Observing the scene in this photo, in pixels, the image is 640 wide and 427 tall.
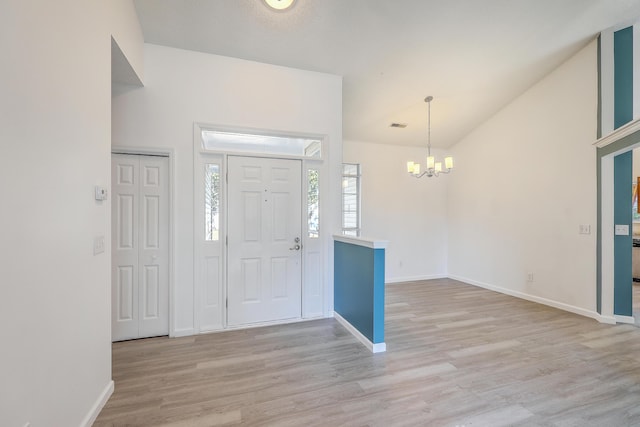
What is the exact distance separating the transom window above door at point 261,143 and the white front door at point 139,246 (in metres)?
0.55

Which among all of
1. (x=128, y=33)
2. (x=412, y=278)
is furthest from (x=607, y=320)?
(x=128, y=33)

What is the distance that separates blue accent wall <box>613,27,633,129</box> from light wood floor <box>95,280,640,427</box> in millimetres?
2566

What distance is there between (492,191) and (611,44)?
2371 millimetres

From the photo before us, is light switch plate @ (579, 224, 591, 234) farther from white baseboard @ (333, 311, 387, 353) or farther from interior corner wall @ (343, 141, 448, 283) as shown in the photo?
white baseboard @ (333, 311, 387, 353)

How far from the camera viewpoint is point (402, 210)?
5559mm

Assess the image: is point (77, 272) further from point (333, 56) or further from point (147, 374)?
point (333, 56)

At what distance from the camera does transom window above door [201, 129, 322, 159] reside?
3207mm

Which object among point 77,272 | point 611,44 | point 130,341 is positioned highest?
point 611,44

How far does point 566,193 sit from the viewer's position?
3889 mm

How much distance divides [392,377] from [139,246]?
9.22 feet

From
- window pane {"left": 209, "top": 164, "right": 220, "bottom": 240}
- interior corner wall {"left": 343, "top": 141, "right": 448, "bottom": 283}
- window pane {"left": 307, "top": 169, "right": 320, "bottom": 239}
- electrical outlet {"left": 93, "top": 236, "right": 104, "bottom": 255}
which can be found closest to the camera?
electrical outlet {"left": 93, "top": 236, "right": 104, "bottom": 255}

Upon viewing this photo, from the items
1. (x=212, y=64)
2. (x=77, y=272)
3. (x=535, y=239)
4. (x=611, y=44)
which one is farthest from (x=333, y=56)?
(x=535, y=239)

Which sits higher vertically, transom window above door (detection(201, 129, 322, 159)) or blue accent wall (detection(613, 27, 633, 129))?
blue accent wall (detection(613, 27, 633, 129))

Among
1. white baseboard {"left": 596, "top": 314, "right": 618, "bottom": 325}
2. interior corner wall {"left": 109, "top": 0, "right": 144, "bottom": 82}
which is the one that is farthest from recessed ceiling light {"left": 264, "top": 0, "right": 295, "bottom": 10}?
white baseboard {"left": 596, "top": 314, "right": 618, "bottom": 325}
